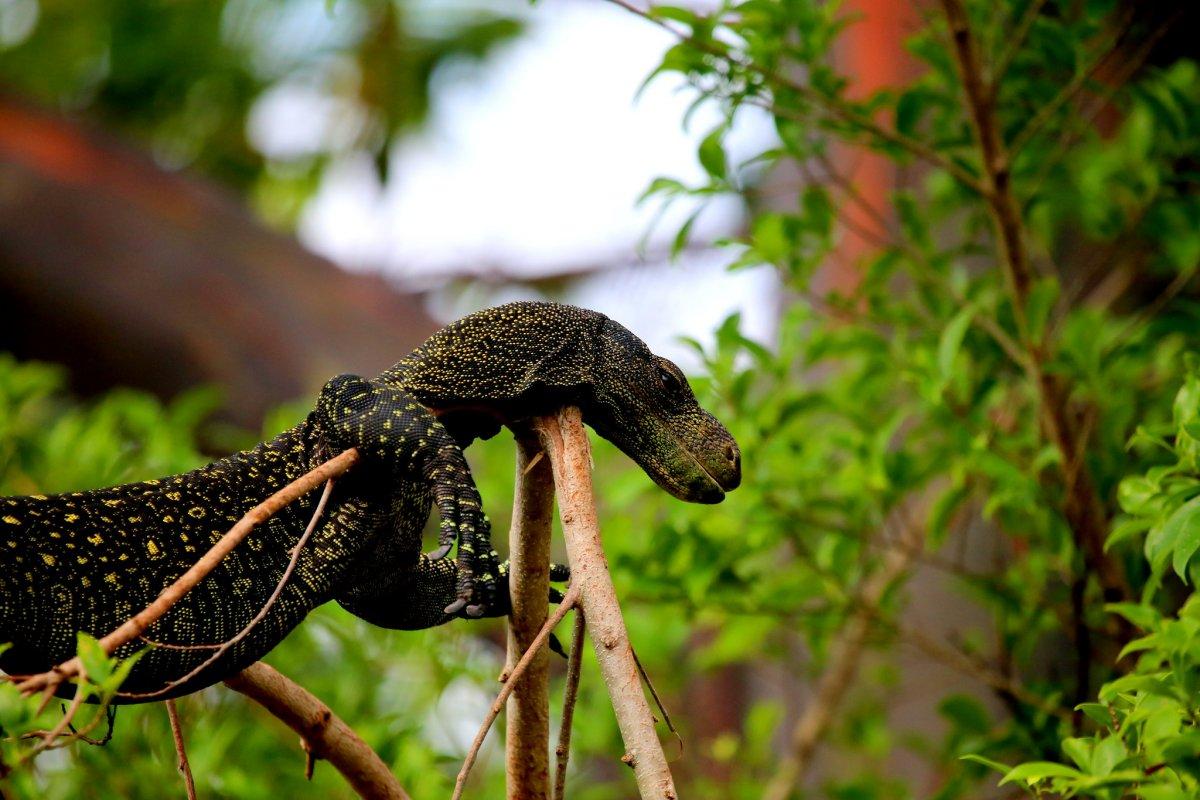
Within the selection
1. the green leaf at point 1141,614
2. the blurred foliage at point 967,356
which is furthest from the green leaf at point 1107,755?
the blurred foliage at point 967,356

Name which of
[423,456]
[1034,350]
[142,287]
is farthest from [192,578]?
[142,287]

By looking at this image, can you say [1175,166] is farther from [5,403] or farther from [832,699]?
[5,403]

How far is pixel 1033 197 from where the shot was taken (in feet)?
11.1

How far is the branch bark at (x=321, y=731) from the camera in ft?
7.33

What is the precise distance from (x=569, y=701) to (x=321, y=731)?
0.70 meters

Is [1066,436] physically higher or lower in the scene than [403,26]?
lower

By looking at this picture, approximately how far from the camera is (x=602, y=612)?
1.81 metres

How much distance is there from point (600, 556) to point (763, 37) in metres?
1.56

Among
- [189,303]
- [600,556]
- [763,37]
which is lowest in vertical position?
[600,556]

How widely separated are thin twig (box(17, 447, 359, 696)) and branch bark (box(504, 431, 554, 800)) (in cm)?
30

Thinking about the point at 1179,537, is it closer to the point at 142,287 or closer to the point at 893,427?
the point at 893,427

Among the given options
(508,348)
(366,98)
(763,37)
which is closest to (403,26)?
(366,98)

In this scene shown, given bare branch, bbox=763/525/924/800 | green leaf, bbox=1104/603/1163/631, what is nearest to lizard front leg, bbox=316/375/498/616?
green leaf, bbox=1104/603/1163/631

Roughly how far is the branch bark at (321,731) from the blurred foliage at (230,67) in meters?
7.06
